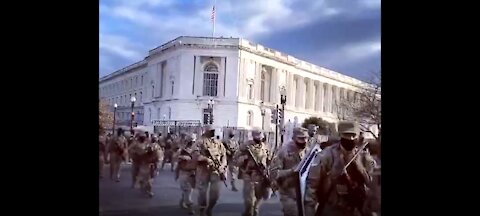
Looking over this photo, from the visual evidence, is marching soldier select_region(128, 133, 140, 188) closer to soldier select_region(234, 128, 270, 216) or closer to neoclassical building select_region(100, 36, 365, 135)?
neoclassical building select_region(100, 36, 365, 135)

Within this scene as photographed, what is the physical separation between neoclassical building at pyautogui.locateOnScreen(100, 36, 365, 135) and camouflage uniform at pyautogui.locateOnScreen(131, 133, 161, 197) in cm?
27

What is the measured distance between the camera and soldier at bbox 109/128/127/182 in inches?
178

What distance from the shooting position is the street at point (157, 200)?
441 centimetres

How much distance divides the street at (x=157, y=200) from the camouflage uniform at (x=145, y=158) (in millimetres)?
70

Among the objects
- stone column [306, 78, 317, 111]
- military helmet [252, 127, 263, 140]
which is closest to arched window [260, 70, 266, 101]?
military helmet [252, 127, 263, 140]

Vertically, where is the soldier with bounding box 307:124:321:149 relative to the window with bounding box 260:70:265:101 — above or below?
below

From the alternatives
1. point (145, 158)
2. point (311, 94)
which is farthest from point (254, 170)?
point (145, 158)

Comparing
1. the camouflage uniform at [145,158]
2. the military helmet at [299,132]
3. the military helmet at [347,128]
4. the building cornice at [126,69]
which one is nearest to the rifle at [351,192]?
the military helmet at [347,128]

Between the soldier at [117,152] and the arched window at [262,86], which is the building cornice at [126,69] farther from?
the arched window at [262,86]

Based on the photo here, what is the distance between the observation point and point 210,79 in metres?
4.44

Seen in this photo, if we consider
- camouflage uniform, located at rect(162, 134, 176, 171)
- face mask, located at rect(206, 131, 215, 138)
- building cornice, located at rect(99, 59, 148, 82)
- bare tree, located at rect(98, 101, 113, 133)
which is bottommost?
camouflage uniform, located at rect(162, 134, 176, 171)
